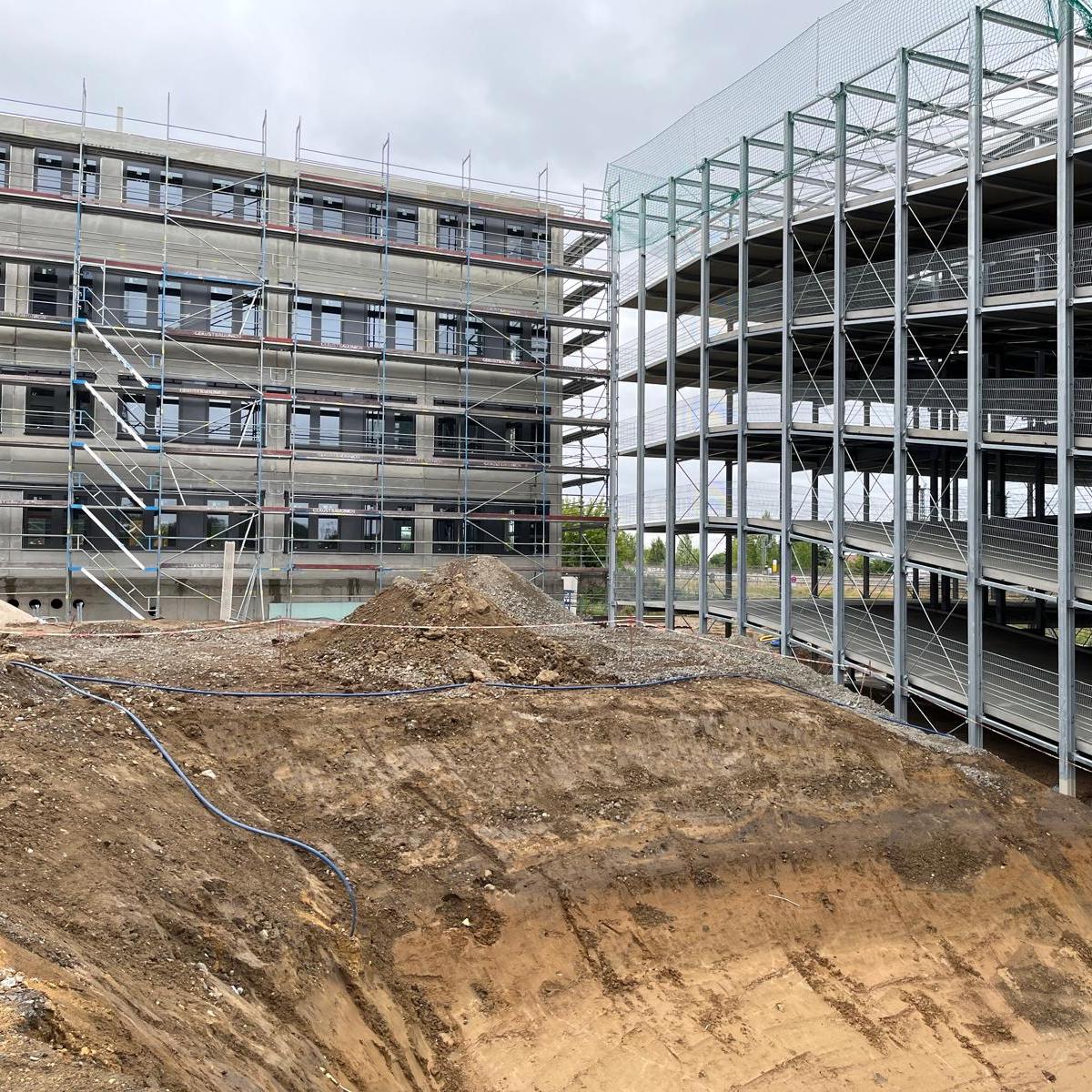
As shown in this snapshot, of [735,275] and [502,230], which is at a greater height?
[502,230]

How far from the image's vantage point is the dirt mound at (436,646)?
1380 centimetres

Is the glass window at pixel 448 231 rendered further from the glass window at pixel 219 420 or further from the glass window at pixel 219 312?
the glass window at pixel 219 420

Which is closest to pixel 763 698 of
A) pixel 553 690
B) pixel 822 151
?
pixel 553 690

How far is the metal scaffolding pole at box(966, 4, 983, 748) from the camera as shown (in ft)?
48.2

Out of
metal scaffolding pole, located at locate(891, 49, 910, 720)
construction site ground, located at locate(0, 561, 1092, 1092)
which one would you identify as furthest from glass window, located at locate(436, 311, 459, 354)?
construction site ground, located at locate(0, 561, 1092, 1092)

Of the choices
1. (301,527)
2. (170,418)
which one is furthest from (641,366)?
(170,418)

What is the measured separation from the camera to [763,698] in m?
13.8

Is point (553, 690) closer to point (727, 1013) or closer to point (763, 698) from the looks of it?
point (763, 698)

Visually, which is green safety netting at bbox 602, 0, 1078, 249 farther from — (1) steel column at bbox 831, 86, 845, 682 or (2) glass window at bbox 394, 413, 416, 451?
(2) glass window at bbox 394, 413, 416, 451

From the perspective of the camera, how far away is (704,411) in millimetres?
21859

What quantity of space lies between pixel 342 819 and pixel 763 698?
23.2 feet

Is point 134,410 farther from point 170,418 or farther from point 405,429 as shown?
point 405,429

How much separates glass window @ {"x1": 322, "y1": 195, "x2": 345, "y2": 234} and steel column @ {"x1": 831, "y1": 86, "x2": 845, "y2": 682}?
17167 millimetres

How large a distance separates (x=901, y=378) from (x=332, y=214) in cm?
2034
